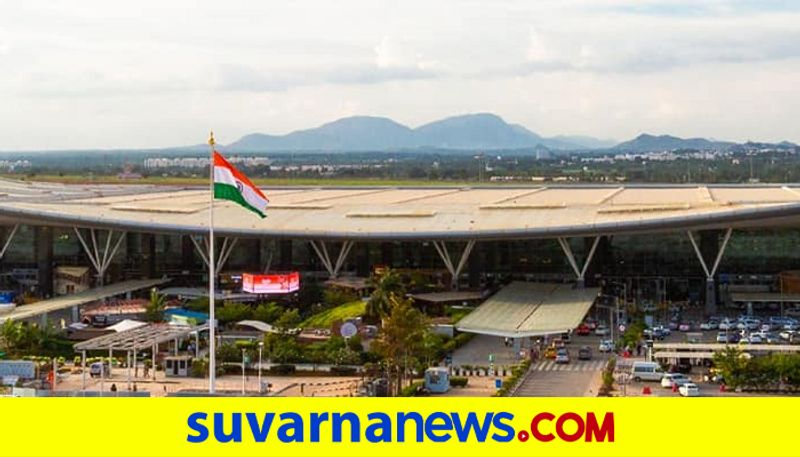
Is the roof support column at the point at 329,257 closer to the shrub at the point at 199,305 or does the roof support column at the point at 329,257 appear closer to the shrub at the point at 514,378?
the shrub at the point at 199,305

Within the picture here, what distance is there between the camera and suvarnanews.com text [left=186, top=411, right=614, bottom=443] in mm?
12469

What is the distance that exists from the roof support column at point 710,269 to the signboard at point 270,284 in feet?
38.3

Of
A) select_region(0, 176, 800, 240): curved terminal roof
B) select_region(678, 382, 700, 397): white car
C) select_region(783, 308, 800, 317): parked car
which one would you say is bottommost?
select_region(783, 308, 800, 317): parked car

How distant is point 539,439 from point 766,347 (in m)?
18.0

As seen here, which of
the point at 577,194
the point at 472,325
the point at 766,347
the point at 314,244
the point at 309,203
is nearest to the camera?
the point at 766,347

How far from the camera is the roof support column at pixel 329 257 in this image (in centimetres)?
4175

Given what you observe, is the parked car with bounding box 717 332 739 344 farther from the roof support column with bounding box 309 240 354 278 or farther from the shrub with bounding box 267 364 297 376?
the roof support column with bounding box 309 240 354 278

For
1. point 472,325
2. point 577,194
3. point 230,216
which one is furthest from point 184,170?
point 472,325

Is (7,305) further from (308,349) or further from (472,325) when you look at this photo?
(472,325)

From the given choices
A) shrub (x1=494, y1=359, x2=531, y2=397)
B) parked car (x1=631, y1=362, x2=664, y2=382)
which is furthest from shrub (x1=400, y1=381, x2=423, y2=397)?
parked car (x1=631, y1=362, x2=664, y2=382)

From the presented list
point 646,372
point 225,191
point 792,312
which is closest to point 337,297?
point 792,312

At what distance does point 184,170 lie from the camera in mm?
135000

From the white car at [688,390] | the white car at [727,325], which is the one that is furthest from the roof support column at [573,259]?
the white car at [688,390]

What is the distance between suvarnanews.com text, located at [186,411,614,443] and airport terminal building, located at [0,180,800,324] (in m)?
24.7
